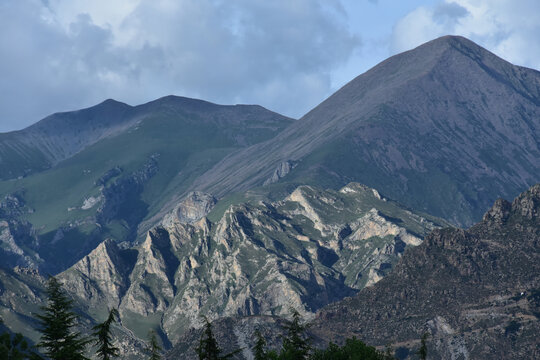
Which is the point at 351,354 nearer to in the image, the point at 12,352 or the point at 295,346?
the point at 295,346

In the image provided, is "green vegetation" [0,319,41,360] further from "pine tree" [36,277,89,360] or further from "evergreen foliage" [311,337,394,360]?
"evergreen foliage" [311,337,394,360]

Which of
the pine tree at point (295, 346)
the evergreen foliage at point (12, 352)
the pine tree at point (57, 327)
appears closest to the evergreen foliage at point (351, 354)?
the pine tree at point (295, 346)

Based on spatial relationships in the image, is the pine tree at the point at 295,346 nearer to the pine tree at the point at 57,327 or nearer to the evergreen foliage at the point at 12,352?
the pine tree at the point at 57,327

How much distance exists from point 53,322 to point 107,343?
793 cm

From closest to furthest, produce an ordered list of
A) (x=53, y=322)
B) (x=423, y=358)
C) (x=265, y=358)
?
(x=53, y=322)
(x=265, y=358)
(x=423, y=358)

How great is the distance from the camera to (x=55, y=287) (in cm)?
12256

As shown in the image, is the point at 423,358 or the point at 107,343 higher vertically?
the point at 107,343

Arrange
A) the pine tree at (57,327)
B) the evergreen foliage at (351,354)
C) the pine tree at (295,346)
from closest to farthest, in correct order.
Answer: the pine tree at (57,327)
the pine tree at (295,346)
the evergreen foliage at (351,354)

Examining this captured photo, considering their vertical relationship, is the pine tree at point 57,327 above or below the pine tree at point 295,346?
above

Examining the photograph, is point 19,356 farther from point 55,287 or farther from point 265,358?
point 265,358

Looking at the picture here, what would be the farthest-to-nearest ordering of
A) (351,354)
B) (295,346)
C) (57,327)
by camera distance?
(351,354) < (295,346) < (57,327)

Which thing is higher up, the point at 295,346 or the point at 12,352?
the point at 12,352

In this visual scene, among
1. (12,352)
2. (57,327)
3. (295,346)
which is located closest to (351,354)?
(295,346)

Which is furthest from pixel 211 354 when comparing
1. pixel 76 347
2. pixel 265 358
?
pixel 265 358
